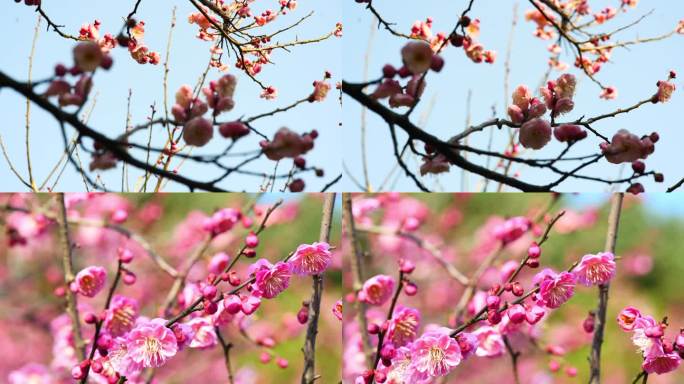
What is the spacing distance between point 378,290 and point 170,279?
54cm

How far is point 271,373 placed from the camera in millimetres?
2062

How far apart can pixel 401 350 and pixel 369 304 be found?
149 mm

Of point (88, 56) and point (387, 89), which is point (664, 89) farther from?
point (88, 56)

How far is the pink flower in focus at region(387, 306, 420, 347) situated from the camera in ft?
6.54

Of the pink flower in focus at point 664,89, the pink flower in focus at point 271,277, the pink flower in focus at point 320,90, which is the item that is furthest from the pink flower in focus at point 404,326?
the pink flower in focus at point 664,89

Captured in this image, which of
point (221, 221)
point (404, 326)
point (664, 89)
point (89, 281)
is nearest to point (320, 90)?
point (221, 221)

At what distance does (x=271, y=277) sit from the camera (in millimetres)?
1977

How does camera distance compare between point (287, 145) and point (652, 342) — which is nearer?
point (287, 145)

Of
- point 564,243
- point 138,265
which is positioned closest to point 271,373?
point 138,265

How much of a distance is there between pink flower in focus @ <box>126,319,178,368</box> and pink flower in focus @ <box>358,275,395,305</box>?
1.61 feet

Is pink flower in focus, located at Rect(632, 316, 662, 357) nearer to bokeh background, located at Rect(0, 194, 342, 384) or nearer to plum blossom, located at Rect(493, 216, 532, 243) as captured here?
plum blossom, located at Rect(493, 216, 532, 243)

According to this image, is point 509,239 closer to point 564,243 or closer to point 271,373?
point 564,243

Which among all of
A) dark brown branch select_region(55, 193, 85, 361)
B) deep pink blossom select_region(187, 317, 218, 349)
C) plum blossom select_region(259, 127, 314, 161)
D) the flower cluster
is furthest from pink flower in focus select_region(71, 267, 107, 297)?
the flower cluster

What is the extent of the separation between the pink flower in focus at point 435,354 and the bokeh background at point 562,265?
0.10 meters
